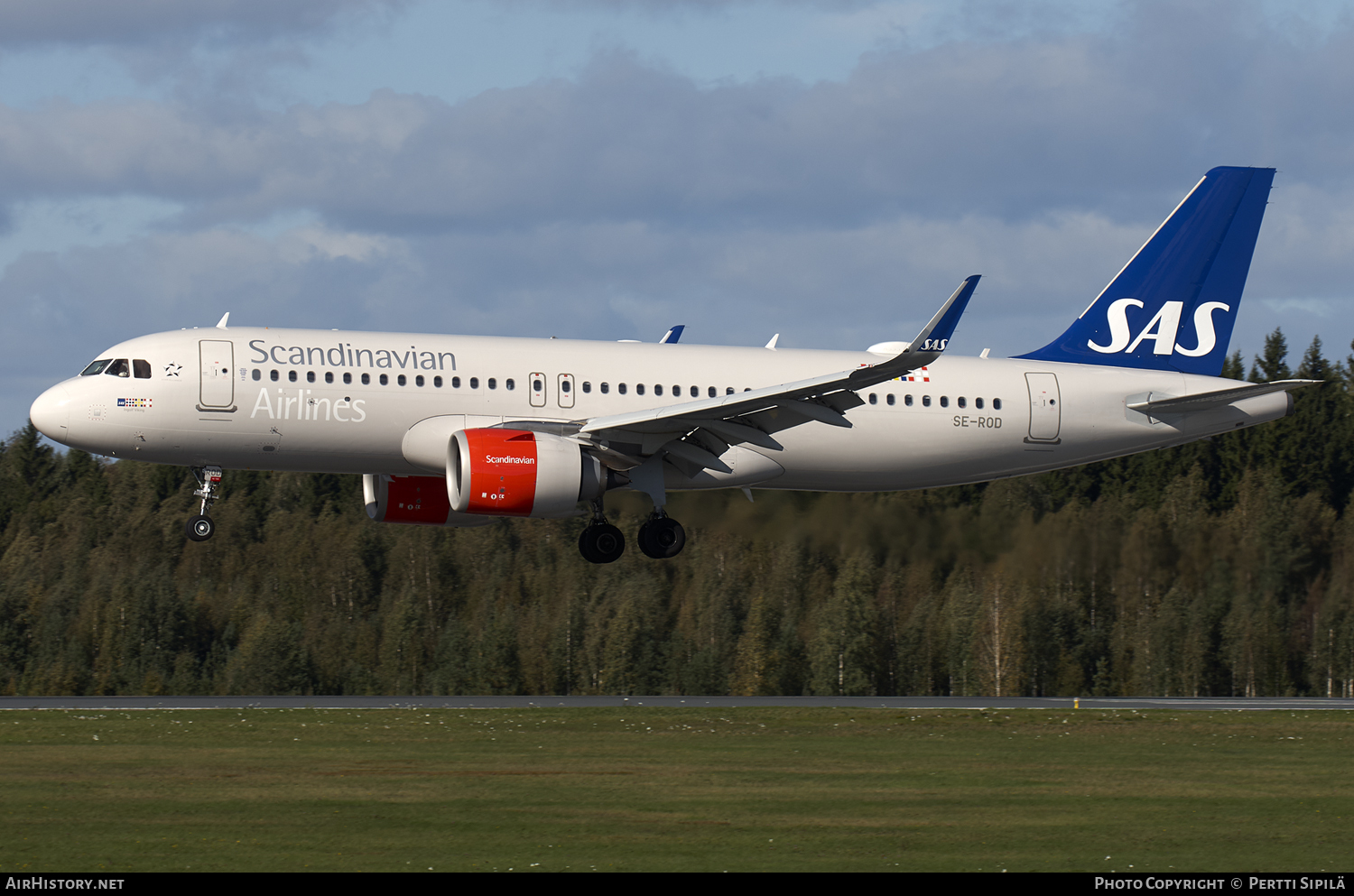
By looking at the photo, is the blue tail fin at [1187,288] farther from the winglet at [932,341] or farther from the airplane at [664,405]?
the winglet at [932,341]

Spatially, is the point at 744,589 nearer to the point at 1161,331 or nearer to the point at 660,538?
the point at 1161,331

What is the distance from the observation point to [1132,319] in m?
35.5

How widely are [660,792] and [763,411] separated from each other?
34.6 feet

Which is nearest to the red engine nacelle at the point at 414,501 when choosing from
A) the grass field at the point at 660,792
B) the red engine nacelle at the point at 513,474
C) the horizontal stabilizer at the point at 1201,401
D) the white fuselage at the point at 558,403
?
the white fuselage at the point at 558,403

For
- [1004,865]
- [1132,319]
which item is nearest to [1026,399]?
[1132,319]

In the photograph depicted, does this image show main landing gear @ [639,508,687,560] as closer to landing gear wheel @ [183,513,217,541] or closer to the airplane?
the airplane

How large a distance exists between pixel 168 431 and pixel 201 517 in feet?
7.76

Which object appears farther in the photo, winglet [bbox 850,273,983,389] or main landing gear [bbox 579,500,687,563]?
main landing gear [bbox 579,500,687,563]

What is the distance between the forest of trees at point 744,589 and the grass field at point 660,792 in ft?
24.1

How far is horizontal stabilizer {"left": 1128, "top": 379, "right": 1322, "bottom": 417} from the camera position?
3212cm

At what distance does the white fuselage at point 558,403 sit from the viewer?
1145 inches

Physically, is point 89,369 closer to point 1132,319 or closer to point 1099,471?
point 1132,319

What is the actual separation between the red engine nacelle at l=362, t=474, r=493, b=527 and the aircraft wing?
456cm

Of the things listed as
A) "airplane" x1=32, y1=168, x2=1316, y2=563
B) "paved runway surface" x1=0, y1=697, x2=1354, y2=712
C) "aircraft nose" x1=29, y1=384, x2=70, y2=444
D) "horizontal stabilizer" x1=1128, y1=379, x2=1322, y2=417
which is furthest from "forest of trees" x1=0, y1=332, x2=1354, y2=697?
"aircraft nose" x1=29, y1=384, x2=70, y2=444
